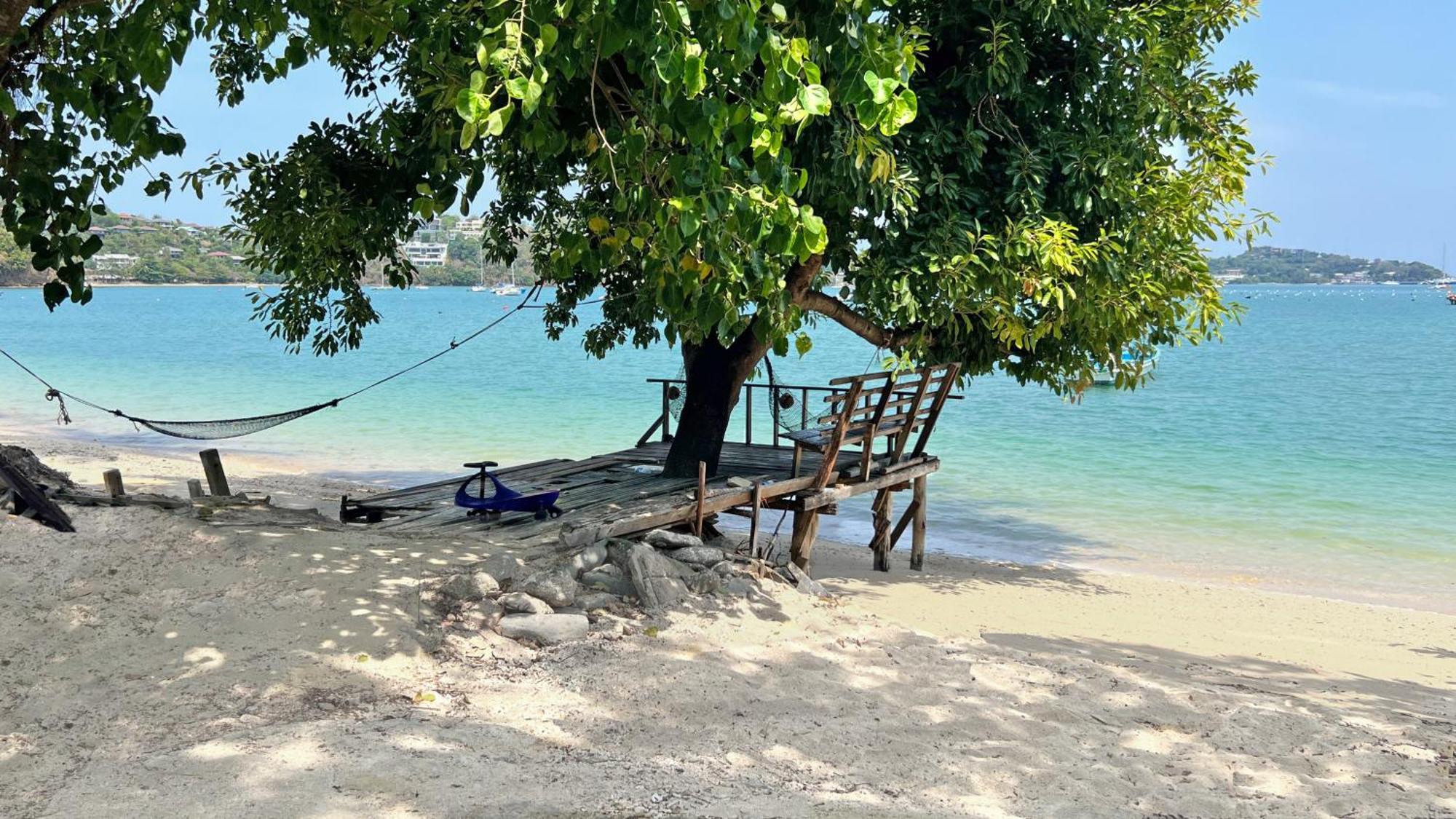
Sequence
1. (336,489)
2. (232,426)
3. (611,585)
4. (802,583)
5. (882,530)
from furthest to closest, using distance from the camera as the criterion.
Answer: (336,489) < (882,530) < (232,426) < (802,583) < (611,585)

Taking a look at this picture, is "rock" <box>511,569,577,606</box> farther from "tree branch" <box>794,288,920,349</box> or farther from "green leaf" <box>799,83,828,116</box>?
"green leaf" <box>799,83,828,116</box>

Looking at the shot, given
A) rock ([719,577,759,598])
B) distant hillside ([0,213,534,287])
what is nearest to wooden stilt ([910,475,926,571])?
rock ([719,577,759,598])

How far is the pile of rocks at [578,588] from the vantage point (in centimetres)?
723

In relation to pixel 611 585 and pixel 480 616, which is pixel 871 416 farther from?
pixel 480 616

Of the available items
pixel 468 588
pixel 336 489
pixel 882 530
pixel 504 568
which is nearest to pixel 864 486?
pixel 882 530

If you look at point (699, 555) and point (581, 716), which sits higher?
point (699, 555)

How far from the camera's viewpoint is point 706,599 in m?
7.97

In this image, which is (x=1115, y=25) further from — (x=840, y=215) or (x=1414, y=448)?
(x=1414, y=448)

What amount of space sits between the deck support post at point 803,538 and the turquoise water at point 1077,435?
15.1 feet

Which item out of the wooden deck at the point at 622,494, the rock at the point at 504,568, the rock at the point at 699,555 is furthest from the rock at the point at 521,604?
the rock at the point at 699,555

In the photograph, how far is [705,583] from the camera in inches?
321

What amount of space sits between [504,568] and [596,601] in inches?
26.2

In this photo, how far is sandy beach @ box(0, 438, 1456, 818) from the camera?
5031 millimetres

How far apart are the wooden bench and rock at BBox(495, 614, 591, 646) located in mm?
3995
